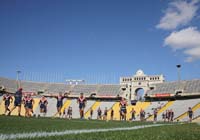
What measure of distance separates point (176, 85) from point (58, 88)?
2808 centimetres

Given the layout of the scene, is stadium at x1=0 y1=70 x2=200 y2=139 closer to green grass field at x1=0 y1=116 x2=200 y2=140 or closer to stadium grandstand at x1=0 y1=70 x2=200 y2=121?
stadium grandstand at x1=0 y1=70 x2=200 y2=121

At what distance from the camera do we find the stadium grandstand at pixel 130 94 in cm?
4984

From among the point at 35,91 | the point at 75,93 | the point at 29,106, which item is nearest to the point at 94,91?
the point at 75,93

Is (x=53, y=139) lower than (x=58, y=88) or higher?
lower

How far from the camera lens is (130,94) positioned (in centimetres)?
6612

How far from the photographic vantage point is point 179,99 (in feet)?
180

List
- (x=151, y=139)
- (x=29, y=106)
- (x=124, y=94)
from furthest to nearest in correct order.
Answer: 1. (x=124, y=94)
2. (x=29, y=106)
3. (x=151, y=139)

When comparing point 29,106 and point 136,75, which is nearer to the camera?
point 29,106

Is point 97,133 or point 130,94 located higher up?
point 130,94

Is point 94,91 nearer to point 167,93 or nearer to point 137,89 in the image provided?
point 137,89

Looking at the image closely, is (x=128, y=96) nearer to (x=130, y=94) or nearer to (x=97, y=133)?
(x=130, y=94)

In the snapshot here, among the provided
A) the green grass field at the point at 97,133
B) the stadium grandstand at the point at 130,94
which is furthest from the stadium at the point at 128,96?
the green grass field at the point at 97,133

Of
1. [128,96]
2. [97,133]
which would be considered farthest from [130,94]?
[97,133]

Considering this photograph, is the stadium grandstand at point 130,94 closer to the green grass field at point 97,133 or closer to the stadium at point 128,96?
the stadium at point 128,96
